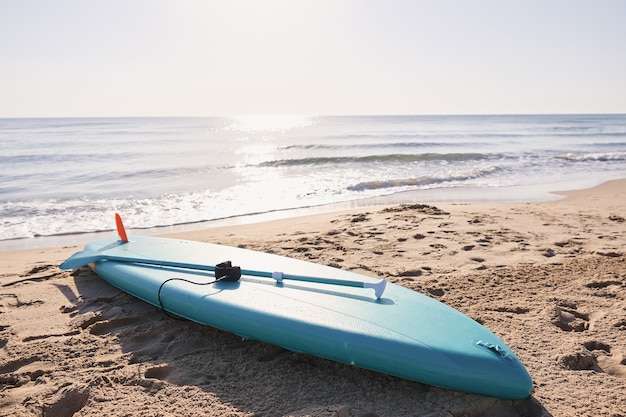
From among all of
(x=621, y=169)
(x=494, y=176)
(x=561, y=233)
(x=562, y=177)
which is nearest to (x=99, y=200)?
(x=561, y=233)

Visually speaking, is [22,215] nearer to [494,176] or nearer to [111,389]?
[111,389]

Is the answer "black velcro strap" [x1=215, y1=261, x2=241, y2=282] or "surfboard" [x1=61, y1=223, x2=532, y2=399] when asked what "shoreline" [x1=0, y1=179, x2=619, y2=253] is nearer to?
"surfboard" [x1=61, y1=223, x2=532, y2=399]

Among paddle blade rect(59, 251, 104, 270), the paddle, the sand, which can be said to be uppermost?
the paddle

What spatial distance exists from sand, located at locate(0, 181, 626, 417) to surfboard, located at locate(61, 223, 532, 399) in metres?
0.11

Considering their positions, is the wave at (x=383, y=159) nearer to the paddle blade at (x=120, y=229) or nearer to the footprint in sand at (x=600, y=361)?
the paddle blade at (x=120, y=229)

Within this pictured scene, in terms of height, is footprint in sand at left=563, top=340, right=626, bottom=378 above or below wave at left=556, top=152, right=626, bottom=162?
below

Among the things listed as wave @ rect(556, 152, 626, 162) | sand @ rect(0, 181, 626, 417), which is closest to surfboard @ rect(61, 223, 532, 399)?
sand @ rect(0, 181, 626, 417)

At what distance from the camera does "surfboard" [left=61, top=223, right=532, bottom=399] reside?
195 cm

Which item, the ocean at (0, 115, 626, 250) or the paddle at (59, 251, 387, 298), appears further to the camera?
the ocean at (0, 115, 626, 250)

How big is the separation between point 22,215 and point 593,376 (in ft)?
24.6

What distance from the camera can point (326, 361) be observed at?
2.28m

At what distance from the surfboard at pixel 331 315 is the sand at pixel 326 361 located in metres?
0.11

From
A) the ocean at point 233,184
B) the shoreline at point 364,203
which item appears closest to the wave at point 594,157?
the ocean at point 233,184

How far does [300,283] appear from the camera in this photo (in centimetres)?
276
